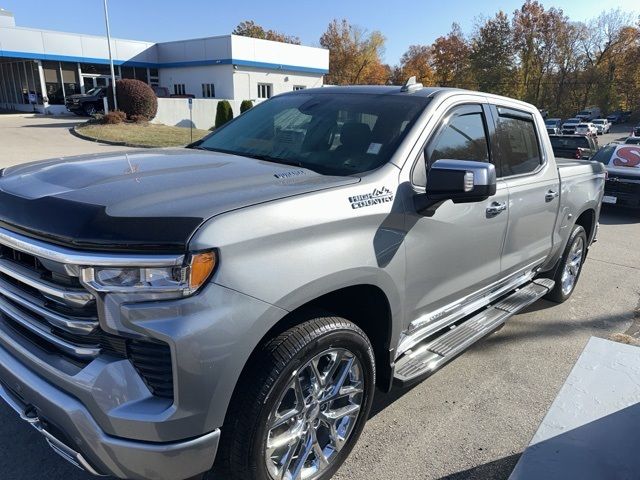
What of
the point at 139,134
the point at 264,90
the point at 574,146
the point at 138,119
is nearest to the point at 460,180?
the point at 574,146

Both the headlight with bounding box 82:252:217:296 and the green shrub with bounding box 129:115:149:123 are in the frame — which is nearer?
the headlight with bounding box 82:252:217:296

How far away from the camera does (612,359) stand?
3994 millimetres

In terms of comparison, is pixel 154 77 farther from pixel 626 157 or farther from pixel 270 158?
pixel 270 158

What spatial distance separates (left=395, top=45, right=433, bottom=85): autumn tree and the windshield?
220ft

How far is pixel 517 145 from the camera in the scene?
3990 mm

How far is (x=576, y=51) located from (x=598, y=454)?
75.3 meters

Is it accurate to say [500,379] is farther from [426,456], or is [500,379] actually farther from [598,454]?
[426,456]

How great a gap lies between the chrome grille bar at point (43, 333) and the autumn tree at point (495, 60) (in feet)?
205

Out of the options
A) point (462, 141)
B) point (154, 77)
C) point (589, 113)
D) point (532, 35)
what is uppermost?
point (532, 35)

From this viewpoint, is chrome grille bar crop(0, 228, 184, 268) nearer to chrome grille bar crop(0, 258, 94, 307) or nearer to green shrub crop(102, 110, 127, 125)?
chrome grille bar crop(0, 258, 94, 307)

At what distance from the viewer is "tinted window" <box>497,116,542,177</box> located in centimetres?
377

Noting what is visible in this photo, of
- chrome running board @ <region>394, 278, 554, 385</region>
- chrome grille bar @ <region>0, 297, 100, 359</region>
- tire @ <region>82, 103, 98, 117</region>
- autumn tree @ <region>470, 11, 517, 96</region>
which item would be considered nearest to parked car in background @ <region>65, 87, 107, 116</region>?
tire @ <region>82, 103, 98, 117</region>

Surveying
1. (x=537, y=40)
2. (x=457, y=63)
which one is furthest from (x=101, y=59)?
(x=537, y=40)

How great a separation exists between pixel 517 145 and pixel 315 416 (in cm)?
271
